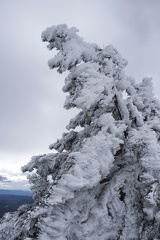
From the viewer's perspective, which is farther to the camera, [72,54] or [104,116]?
[72,54]

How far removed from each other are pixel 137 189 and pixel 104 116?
2.84 meters

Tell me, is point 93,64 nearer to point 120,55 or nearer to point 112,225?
point 120,55

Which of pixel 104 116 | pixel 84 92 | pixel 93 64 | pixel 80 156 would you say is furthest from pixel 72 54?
pixel 80 156

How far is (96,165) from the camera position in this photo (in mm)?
7559

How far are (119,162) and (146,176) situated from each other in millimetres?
1305

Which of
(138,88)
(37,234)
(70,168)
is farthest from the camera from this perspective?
(138,88)

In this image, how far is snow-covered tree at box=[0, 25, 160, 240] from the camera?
702 cm

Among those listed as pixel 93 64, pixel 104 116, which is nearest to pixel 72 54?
pixel 93 64

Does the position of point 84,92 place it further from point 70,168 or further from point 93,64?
point 70,168

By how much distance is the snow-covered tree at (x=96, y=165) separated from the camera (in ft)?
23.0

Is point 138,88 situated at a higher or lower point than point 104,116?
higher

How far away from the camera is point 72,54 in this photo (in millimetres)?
9805

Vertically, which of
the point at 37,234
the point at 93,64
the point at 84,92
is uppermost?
the point at 93,64

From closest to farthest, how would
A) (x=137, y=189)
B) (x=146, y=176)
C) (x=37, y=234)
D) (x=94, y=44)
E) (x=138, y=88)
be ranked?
1. (x=37, y=234)
2. (x=146, y=176)
3. (x=137, y=189)
4. (x=94, y=44)
5. (x=138, y=88)
